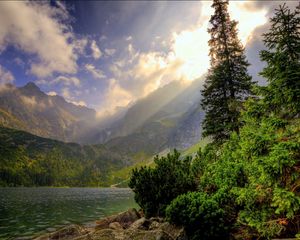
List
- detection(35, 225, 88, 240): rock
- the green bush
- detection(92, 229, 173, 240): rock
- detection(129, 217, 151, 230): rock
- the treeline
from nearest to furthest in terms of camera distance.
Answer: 1. the treeline
2. the green bush
3. detection(92, 229, 173, 240): rock
4. detection(129, 217, 151, 230): rock
5. detection(35, 225, 88, 240): rock

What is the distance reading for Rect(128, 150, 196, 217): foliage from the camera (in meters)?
21.7

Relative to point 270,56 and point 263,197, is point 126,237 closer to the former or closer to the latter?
point 263,197

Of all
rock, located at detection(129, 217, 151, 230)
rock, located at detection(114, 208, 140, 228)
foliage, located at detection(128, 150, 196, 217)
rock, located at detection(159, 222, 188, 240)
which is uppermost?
foliage, located at detection(128, 150, 196, 217)

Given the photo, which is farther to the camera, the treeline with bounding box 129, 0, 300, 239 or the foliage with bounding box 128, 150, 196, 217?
the foliage with bounding box 128, 150, 196, 217

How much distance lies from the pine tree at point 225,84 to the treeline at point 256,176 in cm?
720

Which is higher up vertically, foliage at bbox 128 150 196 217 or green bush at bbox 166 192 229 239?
foliage at bbox 128 150 196 217

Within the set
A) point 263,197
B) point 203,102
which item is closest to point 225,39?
point 203,102

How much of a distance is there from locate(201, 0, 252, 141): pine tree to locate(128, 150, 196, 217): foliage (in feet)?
30.5

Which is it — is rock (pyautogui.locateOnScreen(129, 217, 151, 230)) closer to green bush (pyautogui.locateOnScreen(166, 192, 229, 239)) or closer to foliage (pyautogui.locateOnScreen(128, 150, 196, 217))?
foliage (pyautogui.locateOnScreen(128, 150, 196, 217))

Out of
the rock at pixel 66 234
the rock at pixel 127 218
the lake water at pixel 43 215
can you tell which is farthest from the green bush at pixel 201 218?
the lake water at pixel 43 215

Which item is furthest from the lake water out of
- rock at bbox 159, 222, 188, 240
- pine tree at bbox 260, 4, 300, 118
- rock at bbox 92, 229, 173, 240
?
pine tree at bbox 260, 4, 300, 118

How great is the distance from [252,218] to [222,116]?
19.0 meters

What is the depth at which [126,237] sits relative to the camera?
1539 cm

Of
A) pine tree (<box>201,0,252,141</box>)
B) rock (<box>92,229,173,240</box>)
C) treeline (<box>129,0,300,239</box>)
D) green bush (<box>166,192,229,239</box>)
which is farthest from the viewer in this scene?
pine tree (<box>201,0,252,141</box>)
